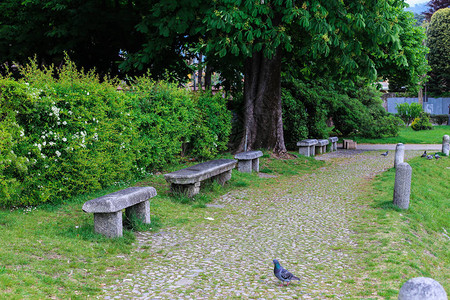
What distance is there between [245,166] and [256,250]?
5.95 metres

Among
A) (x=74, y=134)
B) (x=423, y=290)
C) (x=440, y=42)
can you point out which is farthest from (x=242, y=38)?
(x=440, y=42)

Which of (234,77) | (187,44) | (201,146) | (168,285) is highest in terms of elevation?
(187,44)

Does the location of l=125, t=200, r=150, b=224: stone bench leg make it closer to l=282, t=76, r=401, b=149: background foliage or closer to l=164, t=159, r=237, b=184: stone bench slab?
l=164, t=159, r=237, b=184: stone bench slab

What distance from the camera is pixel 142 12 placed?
15602mm

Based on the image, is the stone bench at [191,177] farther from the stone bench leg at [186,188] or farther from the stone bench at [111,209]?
the stone bench at [111,209]

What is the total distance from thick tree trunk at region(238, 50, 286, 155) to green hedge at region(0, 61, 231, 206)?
3.82 metres

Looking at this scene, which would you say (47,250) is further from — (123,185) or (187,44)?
(187,44)

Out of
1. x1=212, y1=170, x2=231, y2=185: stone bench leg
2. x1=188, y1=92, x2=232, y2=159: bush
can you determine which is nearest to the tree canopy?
x1=188, y1=92, x2=232, y2=159: bush

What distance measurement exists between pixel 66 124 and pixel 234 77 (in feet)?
33.8

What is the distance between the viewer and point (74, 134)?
291 inches

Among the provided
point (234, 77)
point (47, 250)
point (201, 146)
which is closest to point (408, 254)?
point (47, 250)

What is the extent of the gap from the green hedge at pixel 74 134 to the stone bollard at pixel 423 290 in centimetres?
511

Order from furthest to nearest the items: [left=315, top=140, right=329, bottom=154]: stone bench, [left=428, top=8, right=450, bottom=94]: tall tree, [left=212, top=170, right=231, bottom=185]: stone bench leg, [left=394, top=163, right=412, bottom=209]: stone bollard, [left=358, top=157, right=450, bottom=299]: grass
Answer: [left=428, top=8, right=450, bottom=94]: tall tree, [left=315, top=140, right=329, bottom=154]: stone bench, [left=212, top=170, right=231, bottom=185]: stone bench leg, [left=394, top=163, right=412, bottom=209]: stone bollard, [left=358, top=157, right=450, bottom=299]: grass

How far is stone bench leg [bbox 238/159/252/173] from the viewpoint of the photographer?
11.8 meters
